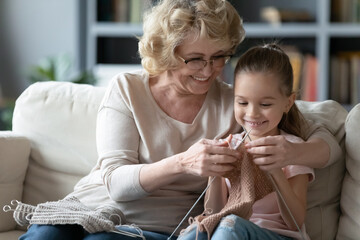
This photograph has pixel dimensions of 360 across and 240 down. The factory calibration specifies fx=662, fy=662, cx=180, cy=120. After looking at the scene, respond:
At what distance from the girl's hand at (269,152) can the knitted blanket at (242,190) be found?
4cm

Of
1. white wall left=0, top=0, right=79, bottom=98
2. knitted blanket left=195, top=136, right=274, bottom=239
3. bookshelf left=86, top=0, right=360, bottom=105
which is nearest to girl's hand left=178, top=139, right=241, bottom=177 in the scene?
knitted blanket left=195, top=136, right=274, bottom=239

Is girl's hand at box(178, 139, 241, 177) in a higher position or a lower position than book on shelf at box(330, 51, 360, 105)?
higher

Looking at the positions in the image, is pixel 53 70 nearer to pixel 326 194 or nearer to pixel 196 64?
pixel 196 64

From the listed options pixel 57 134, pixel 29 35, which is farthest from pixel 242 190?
pixel 29 35

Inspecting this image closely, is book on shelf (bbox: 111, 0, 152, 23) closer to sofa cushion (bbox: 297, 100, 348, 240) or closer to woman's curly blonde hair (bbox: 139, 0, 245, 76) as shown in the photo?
woman's curly blonde hair (bbox: 139, 0, 245, 76)

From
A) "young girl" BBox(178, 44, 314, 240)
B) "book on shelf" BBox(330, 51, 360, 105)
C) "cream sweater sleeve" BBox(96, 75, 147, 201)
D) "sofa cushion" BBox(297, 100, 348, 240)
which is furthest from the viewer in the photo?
"book on shelf" BBox(330, 51, 360, 105)

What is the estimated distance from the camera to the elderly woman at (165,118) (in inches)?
76.0

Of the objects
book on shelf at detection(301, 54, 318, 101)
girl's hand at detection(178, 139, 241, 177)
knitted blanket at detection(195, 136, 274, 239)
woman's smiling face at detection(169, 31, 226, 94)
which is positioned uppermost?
woman's smiling face at detection(169, 31, 226, 94)

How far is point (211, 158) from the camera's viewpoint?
1.71m

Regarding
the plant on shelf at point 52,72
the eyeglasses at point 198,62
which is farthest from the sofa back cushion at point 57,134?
the plant on shelf at point 52,72

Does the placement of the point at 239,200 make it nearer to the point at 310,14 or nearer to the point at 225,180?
the point at 225,180

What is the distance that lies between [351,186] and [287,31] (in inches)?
82.2

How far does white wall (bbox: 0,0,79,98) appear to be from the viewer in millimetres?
4332

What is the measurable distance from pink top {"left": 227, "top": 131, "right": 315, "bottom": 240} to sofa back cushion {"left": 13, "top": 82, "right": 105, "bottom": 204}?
0.67 meters
